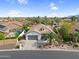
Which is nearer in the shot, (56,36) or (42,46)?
(42,46)

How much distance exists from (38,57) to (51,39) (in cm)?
1068

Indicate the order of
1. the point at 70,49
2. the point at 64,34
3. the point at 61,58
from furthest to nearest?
the point at 64,34 → the point at 70,49 → the point at 61,58

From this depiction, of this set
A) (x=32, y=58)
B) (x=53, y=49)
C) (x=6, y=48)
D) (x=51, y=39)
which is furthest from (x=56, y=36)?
(x=32, y=58)

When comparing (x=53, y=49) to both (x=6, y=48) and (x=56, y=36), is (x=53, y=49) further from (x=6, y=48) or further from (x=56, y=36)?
(x=6, y=48)

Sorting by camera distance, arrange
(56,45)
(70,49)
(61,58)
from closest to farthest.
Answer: (61,58) → (70,49) → (56,45)

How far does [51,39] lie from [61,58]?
11.2 meters

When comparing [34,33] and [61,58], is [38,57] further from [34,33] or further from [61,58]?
[34,33]

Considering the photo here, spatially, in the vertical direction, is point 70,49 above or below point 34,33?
below

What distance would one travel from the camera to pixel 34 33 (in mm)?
46875

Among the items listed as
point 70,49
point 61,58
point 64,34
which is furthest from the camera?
point 64,34

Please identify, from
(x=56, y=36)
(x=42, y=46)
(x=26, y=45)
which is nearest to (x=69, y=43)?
(x=56, y=36)

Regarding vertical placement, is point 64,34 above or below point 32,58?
above

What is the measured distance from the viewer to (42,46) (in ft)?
128

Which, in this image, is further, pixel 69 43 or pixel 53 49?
pixel 69 43
